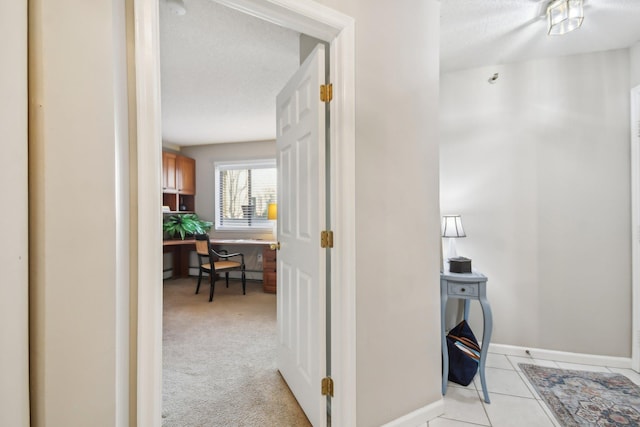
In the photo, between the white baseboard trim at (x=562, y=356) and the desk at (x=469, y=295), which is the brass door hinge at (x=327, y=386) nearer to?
the desk at (x=469, y=295)

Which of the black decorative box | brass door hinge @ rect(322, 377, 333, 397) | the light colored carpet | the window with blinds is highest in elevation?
the window with blinds

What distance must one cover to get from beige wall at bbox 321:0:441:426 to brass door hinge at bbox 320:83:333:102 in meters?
0.14

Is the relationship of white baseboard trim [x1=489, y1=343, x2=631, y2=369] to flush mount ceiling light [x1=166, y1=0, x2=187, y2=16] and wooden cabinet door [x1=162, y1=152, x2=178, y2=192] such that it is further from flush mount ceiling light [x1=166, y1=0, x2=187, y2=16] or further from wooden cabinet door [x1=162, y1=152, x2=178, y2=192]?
wooden cabinet door [x1=162, y1=152, x2=178, y2=192]

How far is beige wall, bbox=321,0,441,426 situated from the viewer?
1.45 metres

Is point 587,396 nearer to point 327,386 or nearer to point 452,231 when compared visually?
point 452,231

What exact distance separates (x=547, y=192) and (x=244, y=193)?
4607mm

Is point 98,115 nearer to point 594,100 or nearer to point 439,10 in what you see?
point 439,10

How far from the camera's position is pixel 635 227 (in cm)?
214

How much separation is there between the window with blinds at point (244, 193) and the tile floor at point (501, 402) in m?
4.00

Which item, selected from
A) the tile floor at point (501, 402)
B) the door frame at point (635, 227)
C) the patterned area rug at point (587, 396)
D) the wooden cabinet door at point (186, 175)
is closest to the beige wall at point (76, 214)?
the tile floor at point (501, 402)

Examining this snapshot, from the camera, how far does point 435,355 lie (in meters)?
1.72

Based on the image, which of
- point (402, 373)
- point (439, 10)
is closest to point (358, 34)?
point (439, 10)

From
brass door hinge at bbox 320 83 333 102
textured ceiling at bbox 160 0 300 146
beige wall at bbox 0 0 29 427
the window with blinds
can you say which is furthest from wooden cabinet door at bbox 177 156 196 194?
beige wall at bbox 0 0 29 427

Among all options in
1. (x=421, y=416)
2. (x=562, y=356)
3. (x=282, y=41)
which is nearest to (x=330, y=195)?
(x=421, y=416)
